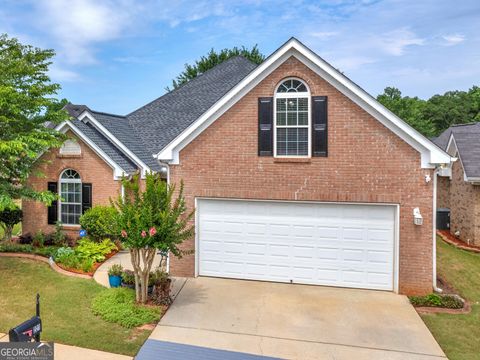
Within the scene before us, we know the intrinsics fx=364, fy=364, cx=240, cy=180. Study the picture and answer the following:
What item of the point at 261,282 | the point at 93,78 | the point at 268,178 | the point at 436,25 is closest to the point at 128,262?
the point at 261,282

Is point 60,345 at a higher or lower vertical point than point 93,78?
lower

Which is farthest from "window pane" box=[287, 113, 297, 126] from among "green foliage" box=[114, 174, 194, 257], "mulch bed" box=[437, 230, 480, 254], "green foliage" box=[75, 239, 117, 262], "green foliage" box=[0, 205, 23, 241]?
"green foliage" box=[0, 205, 23, 241]

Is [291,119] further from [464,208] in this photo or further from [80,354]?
[464,208]

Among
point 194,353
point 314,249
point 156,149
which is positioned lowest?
point 194,353

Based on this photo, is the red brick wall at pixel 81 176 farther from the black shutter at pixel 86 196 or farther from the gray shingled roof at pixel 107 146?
the gray shingled roof at pixel 107 146

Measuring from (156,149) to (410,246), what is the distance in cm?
1255

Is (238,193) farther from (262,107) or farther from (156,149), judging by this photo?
(156,149)

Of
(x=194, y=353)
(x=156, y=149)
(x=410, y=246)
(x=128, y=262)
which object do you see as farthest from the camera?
(x=156, y=149)

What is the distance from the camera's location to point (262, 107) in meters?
11.2

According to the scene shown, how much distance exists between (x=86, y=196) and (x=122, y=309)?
312 inches

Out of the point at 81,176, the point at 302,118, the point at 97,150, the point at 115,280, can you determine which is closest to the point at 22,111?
the point at 97,150

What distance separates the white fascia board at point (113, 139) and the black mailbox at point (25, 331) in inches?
422

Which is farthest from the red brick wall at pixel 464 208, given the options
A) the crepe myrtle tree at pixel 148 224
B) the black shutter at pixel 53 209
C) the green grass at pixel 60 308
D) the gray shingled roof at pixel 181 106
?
the black shutter at pixel 53 209

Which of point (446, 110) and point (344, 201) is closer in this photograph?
point (344, 201)
